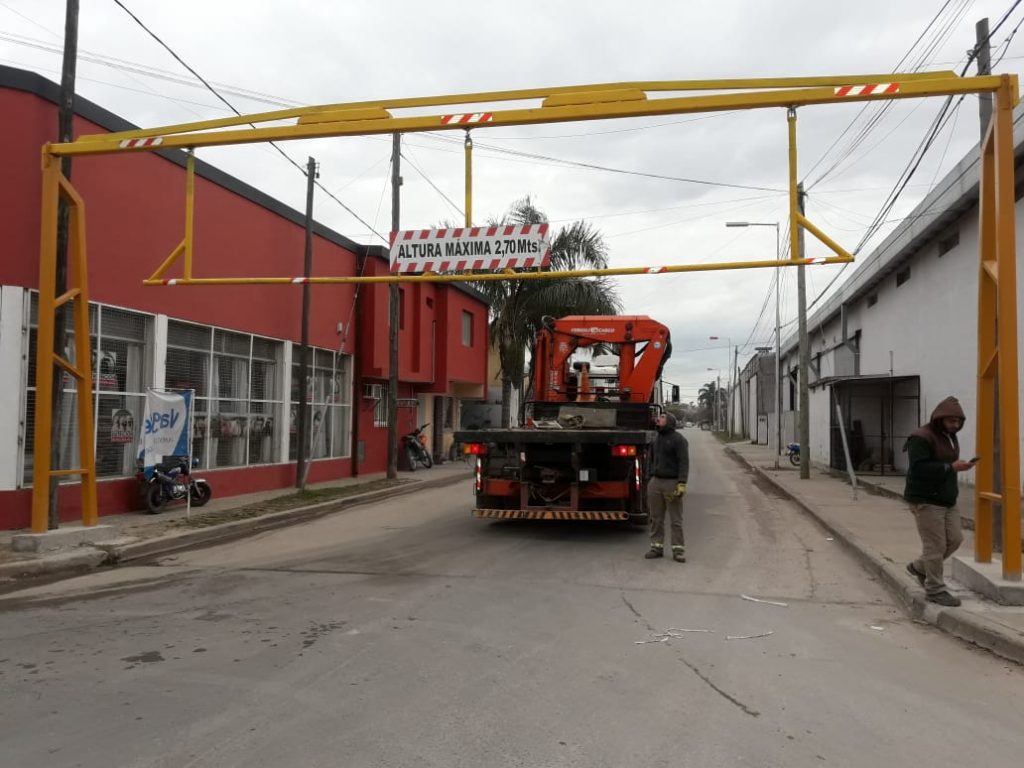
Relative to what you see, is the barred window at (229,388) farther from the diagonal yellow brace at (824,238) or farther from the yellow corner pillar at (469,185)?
the diagonal yellow brace at (824,238)

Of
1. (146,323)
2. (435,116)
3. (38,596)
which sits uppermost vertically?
(435,116)

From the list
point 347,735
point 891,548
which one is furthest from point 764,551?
point 347,735

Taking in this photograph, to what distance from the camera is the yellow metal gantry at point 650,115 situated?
23.3ft

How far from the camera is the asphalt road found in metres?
4.12

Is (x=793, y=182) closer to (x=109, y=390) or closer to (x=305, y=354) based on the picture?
(x=109, y=390)

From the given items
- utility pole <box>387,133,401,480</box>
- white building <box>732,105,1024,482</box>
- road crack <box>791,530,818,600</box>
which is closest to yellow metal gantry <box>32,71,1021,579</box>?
road crack <box>791,530,818,600</box>

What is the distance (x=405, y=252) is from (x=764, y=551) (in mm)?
6123

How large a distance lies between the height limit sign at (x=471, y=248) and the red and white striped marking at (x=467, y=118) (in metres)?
1.55

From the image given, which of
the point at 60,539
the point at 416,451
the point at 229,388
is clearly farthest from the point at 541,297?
the point at 60,539

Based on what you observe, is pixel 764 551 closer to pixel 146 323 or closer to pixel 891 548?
pixel 891 548

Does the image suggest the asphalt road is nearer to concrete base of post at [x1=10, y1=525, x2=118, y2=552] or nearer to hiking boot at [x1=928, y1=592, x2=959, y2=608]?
hiking boot at [x1=928, y1=592, x2=959, y2=608]

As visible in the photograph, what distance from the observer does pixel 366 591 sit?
7676mm

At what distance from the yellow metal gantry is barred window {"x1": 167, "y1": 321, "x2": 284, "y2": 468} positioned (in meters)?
4.60

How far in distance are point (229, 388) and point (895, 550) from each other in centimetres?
1233
